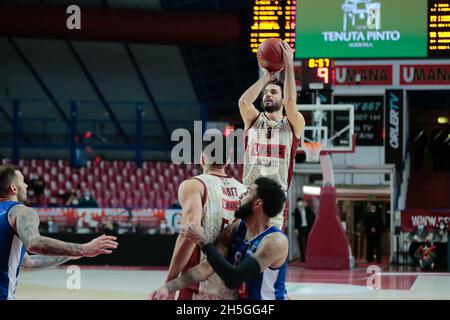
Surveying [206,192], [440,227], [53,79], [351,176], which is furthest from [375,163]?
[206,192]

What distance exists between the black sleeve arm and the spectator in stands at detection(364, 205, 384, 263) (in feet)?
51.2

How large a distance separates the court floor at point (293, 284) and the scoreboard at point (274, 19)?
13.8 feet

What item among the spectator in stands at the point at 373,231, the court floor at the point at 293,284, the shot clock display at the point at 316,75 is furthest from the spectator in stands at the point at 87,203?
the spectator in stands at the point at 373,231

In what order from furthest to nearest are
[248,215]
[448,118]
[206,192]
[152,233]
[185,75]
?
[448,118] < [185,75] < [152,233] < [206,192] < [248,215]

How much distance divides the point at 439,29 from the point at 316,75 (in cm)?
256

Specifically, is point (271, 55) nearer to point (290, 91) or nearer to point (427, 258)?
point (290, 91)

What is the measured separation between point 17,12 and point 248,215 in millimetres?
16502

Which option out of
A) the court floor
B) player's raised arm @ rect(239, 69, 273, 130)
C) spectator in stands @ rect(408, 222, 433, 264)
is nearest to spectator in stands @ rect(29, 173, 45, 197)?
the court floor

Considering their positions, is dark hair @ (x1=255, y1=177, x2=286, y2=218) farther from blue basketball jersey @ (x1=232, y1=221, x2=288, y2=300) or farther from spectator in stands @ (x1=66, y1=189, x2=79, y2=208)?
spectator in stands @ (x1=66, y1=189, x2=79, y2=208)

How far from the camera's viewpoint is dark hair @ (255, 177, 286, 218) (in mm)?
5270

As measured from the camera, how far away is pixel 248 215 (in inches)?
207

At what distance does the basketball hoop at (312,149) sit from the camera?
53.8ft

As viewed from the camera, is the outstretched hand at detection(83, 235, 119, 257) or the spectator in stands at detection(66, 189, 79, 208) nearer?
the outstretched hand at detection(83, 235, 119, 257)
